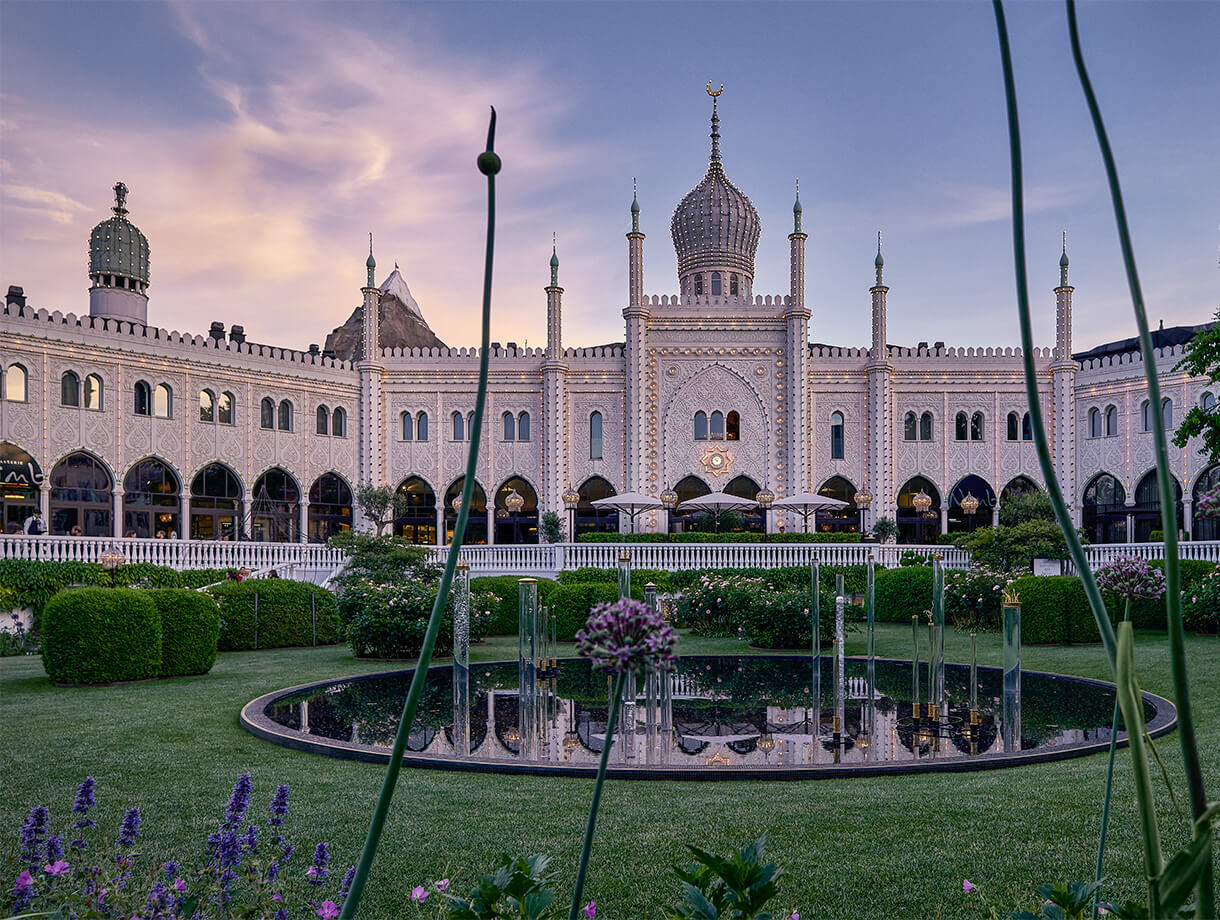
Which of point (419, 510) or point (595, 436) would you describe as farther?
point (419, 510)

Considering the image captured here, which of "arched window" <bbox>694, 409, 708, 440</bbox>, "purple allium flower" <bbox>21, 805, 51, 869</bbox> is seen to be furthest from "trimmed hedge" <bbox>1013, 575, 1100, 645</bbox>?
"arched window" <bbox>694, 409, 708, 440</bbox>

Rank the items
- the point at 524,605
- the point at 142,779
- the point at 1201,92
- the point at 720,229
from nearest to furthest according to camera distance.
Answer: the point at 1201,92 < the point at 142,779 < the point at 524,605 < the point at 720,229

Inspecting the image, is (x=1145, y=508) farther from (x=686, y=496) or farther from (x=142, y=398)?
(x=142, y=398)

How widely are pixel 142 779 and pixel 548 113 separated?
5.16m

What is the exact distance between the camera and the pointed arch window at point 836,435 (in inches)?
1347

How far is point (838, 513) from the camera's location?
114 ft

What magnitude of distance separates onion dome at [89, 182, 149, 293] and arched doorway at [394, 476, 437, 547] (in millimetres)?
15422

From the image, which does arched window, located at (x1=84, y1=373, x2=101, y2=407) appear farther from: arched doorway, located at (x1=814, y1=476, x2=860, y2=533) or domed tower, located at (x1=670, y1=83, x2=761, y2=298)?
arched doorway, located at (x1=814, y1=476, x2=860, y2=533)

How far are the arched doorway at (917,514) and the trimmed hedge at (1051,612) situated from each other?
62.7ft

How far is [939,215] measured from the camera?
437 inches

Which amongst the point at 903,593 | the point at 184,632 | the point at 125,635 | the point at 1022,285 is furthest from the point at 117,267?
the point at 1022,285

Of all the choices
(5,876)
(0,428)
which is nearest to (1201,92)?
(5,876)

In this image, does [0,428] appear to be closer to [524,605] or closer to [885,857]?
[524,605]

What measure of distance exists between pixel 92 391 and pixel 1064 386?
35600 millimetres
